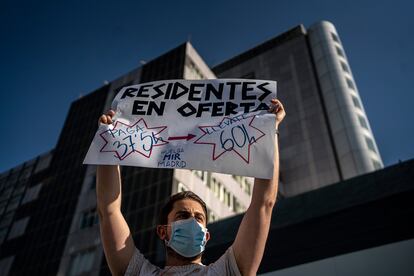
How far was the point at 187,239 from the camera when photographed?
3.37 meters

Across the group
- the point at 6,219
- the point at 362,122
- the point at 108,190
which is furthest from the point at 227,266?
the point at 362,122

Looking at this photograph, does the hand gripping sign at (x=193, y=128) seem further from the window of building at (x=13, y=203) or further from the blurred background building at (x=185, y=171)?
the window of building at (x=13, y=203)

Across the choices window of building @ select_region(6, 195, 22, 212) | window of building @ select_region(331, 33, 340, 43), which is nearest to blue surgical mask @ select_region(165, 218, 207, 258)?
window of building @ select_region(6, 195, 22, 212)

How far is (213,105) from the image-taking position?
473 centimetres

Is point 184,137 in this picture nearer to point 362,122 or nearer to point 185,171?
point 185,171

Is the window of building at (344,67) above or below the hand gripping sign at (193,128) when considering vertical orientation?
above

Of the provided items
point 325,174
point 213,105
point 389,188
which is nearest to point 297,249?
point 389,188

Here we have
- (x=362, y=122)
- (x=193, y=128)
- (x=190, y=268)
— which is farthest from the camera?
(x=362, y=122)

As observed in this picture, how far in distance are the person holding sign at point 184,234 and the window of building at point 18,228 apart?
3987 centimetres

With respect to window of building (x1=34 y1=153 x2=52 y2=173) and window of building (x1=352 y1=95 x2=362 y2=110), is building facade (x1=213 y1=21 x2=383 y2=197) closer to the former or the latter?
window of building (x1=352 y1=95 x2=362 y2=110)

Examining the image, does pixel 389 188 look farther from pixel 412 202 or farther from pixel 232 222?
pixel 232 222

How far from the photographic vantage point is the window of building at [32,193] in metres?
42.8

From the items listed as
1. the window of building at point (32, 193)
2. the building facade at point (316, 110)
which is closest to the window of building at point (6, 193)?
the window of building at point (32, 193)

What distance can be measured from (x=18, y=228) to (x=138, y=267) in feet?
138
